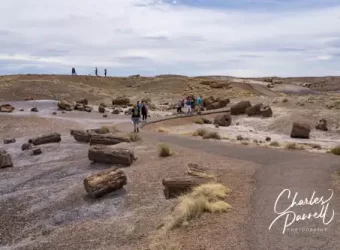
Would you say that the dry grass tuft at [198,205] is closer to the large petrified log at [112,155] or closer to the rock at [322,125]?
the large petrified log at [112,155]

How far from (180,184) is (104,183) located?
3.47m

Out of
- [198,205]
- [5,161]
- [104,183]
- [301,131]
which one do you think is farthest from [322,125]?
[198,205]

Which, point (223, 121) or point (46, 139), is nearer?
point (46, 139)

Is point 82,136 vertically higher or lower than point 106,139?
lower

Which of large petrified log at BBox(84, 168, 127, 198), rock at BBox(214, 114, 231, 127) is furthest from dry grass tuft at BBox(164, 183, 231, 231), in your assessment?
rock at BBox(214, 114, 231, 127)

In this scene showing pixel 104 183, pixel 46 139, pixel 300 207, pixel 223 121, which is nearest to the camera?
pixel 300 207

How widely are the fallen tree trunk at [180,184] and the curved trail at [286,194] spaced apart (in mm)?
2010

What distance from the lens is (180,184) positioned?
16.3 metres

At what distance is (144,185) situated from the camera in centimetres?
1869

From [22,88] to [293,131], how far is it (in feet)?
174

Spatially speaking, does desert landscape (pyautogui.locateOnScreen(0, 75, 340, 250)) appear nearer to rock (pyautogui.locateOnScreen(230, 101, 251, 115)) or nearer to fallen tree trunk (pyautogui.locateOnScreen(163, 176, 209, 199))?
fallen tree trunk (pyautogui.locateOnScreen(163, 176, 209, 199))

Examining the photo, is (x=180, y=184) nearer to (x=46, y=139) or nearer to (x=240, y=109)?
(x=46, y=139)

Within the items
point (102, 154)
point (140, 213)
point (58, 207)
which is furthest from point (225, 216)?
point (102, 154)

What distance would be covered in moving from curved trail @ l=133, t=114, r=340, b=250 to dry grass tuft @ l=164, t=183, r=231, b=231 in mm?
982
